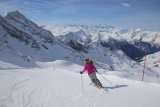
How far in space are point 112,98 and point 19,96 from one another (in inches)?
238

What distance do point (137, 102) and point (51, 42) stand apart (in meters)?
162

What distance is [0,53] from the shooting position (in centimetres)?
8031

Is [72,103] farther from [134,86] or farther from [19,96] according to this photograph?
[134,86]

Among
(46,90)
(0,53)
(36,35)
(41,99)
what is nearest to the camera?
(41,99)

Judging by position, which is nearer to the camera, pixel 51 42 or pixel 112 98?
pixel 112 98

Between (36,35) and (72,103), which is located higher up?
(36,35)

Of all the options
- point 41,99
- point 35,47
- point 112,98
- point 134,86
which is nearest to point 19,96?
point 41,99

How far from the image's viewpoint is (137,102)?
14.0 m

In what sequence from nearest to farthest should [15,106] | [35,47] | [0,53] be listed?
[15,106] < [0,53] < [35,47]

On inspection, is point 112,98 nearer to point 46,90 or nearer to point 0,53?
point 46,90

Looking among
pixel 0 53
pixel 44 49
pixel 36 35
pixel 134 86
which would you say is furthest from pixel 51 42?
pixel 134 86

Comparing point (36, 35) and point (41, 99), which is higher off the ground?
point (36, 35)

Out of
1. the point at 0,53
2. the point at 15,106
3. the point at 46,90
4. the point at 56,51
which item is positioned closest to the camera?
the point at 15,106

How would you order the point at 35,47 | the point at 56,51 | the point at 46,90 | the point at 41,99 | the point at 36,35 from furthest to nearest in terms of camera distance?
the point at 36,35
the point at 56,51
the point at 35,47
the point at 46,90
the point at 41,99
